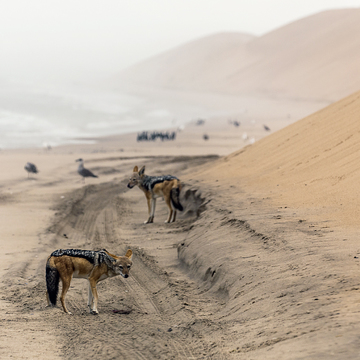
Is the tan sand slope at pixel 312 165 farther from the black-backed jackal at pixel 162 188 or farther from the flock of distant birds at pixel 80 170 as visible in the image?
the flock of distant birds at pixel 80 170

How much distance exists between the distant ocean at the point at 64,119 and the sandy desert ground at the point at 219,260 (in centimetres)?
2109

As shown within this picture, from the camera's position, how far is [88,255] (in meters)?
7.71

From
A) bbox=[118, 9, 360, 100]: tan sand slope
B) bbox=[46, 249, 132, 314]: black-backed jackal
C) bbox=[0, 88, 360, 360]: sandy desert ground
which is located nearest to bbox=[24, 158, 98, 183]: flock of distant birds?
bbox=[0, 88, 360, 360]: sandy desert ground

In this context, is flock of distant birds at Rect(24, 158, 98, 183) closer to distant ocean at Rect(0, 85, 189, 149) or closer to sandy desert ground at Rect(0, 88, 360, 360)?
sandy desert ground at Rect(0, 88, 360, 360)

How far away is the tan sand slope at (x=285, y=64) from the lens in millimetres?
95125

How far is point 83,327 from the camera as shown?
6945mm

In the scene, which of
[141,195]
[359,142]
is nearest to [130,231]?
[141,195]

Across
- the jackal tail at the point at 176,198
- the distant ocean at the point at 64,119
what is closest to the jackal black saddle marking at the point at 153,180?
the jackal tail at the point at 176,198

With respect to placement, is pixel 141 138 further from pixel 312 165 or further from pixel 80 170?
pixel 312 165

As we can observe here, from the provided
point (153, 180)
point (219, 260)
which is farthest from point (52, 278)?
point (153, 180)

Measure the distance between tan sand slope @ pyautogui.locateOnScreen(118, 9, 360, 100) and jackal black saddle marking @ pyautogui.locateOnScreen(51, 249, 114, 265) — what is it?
265 feet

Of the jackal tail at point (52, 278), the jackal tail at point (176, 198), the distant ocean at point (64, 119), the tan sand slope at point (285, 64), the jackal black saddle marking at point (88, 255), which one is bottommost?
the jackal tail at point (52, 278)

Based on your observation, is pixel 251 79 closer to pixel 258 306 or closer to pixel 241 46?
pixel 241 46

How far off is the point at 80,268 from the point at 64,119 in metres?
50.4
